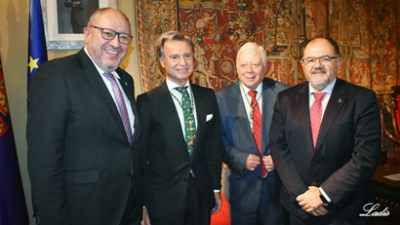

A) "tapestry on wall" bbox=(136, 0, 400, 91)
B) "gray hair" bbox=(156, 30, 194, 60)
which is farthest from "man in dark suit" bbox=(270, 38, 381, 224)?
"tapestry on wall" bbox=(136, 0, 400, 91)

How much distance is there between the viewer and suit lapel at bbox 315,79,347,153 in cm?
170

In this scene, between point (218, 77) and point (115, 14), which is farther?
point (218, 77)

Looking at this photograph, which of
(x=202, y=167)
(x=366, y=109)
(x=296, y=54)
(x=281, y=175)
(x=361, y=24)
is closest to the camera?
(x=366, y=109)

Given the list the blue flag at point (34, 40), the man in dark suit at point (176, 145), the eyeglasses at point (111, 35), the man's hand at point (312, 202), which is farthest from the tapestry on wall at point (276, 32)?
the man's hand at point (312, 202)

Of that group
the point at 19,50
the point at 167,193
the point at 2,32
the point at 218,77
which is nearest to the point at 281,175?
the point at 167,193

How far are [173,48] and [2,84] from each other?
6.02 feet

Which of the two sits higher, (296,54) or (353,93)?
(296,54)

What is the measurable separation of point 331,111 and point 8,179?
9.50 ft

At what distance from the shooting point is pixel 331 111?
1.73 metres

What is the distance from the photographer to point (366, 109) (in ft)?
5.41

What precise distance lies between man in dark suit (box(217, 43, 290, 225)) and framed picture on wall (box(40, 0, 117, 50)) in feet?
6.76

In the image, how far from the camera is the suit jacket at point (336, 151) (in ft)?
5.35

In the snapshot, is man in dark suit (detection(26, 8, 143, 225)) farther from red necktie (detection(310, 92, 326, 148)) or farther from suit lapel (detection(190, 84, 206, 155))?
red necktie (detection(310, 92, 326, 148))

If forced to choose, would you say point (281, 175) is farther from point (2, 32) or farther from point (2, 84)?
point (2, 32)
